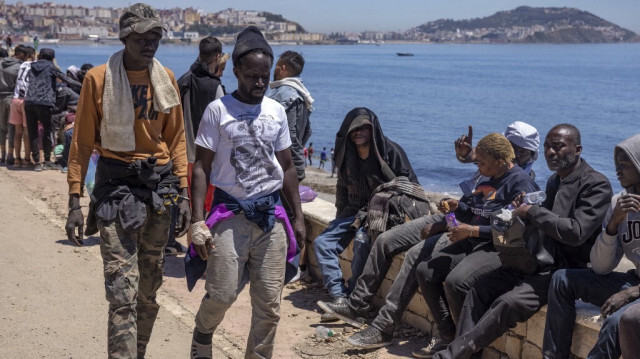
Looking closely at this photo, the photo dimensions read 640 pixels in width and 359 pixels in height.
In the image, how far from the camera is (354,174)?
6.47 meters

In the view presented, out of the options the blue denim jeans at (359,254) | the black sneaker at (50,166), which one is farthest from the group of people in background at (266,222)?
the black sneaker at (50,166)

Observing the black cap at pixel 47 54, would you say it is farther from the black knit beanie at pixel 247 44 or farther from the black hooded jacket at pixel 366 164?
the black knit beanie at pixel 247 44

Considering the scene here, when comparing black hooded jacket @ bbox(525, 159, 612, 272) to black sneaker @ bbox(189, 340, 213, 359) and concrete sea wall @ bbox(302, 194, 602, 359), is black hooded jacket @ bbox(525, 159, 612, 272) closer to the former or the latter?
concrete sea wall @ bbox(302, 194, 602, 359)

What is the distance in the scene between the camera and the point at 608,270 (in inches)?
181

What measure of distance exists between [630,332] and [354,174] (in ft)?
9.40

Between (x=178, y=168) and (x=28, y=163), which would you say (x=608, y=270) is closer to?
(x=178, y=168)

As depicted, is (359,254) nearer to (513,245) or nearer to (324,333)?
(324,333)

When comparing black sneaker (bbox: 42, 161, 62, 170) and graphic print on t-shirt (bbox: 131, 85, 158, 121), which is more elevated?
graphic print on t-shirt (bbox: 131, 85, 158, 121)

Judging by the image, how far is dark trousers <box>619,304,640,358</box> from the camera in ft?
13.3

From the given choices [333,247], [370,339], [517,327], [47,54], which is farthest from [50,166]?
[517,327]

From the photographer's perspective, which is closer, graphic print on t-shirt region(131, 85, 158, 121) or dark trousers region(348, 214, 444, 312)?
graphic print on t-shirt region(131, 85, 158, 121)

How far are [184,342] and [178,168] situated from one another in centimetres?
141

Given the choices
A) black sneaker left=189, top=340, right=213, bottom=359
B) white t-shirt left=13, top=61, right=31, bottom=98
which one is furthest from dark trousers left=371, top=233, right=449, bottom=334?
white t-shirt left=13, top=61, right=31, bottom=98

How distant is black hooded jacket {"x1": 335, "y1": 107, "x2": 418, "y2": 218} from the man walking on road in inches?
82.2
